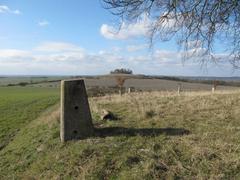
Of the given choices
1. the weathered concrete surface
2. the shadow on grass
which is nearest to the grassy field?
the shadow on grass

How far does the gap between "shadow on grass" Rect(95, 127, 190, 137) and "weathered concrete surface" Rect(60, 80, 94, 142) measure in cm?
43

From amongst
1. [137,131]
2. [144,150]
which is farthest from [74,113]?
[144,150]

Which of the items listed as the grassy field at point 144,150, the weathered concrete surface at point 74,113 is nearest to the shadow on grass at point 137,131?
the grassy field at point 144,150

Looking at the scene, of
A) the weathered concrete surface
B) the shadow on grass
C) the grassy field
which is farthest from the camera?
the weathered concrete surface

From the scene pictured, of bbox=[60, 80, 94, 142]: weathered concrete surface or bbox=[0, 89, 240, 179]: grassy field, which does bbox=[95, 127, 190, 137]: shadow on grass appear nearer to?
bbox=[0, 89, 240, 179]: grassy field

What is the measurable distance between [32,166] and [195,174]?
4708mm

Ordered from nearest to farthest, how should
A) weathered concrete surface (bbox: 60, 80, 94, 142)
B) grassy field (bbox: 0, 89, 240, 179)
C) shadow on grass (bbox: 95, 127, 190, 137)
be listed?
grassy field (bbox: 0, 89, 240, 179) → shadow on grass (bbox: 95, 127, 190, 137) → weathered concrete surface (bbox: 60, 80, 94, 142)

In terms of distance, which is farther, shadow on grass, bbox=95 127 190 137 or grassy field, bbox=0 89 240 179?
shadow on grass, bbox=95 127 190 137

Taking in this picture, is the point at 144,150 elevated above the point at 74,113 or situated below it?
below

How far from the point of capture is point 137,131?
34.1 feet

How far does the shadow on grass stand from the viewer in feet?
32.7

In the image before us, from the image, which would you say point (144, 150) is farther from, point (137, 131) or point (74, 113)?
point (74, 113)

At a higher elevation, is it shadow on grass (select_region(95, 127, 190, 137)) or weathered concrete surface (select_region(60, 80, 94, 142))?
weathered concrete surface (select_region(60, 80, 94, 142))

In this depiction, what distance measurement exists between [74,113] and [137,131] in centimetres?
197
